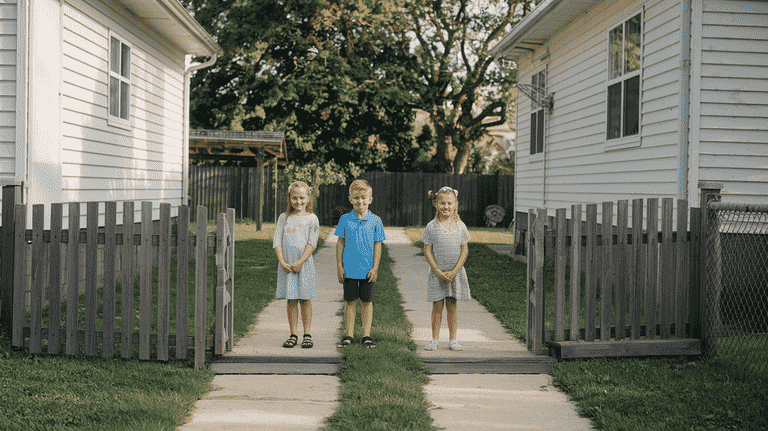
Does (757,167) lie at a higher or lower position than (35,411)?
higher

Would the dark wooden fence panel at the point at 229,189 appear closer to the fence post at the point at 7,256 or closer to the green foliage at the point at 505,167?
the green foliage at the point at 505,167

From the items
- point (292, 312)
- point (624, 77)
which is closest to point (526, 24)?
point (624, 77)

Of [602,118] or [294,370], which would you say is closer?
[294,370]

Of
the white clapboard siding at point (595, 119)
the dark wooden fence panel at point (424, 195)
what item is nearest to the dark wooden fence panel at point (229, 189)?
the dark wooden fence panel at point (424, 195)

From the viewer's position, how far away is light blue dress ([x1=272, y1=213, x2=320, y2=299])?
5.85 metres

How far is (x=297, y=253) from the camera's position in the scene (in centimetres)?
588

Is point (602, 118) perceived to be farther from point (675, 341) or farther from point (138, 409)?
point (138, 409)

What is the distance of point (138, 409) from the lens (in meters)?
4.17

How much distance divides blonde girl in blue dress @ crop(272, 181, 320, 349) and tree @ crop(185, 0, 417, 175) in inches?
805

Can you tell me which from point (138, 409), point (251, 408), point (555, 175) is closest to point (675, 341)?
point (251, 408)

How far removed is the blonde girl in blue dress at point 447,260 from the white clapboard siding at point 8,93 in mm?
4700

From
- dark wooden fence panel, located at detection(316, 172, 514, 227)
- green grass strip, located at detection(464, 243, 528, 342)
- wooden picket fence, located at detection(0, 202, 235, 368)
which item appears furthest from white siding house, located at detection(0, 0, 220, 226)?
dark wooden fence panel, located at detection(316, 172, 514, 227)

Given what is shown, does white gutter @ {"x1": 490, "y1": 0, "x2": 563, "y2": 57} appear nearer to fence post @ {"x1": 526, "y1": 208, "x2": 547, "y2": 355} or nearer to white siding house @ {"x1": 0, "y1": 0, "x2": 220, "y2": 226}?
white siding house @ {"x1": 0, "y1": 0, "x2": 220, "y2": 226}

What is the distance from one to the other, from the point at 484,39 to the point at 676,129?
21420 millimetres
